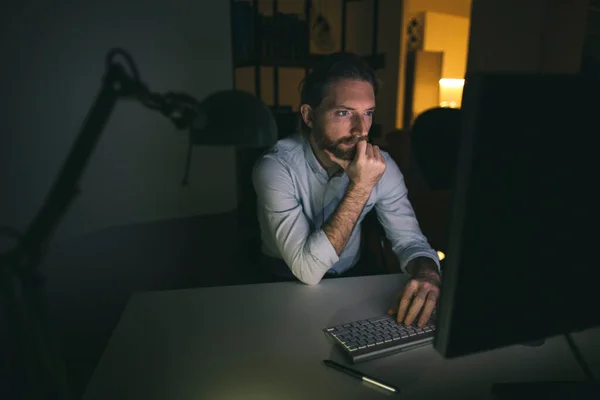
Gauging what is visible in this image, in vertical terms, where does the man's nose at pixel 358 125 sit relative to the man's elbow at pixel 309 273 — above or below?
above

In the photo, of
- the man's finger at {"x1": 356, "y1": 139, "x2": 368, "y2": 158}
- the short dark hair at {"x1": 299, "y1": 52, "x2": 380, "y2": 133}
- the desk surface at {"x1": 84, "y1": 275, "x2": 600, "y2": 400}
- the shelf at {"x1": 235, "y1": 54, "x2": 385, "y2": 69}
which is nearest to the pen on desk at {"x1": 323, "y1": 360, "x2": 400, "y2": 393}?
the desk surface at {"x1": 84, "y1": 275, "x2": 600, "y2": 400}

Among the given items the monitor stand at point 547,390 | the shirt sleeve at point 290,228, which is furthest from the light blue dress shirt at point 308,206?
the monitor stand at point 547,390

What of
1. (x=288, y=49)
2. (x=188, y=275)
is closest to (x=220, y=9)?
(x=288, y=49)

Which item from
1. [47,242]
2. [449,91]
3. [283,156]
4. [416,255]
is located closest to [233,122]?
[283,156]

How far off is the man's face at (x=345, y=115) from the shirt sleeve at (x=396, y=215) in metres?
0.17

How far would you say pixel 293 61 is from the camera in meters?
2.73

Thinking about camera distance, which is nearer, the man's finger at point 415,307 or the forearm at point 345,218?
the man's finger at point 415,307

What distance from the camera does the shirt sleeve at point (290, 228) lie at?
108cm

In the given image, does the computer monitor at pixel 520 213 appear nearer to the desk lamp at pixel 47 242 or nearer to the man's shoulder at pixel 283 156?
the desk lamp at pixel 47 242

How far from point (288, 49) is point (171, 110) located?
8.20 ft

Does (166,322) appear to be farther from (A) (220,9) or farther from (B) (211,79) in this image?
(A) (220,9)

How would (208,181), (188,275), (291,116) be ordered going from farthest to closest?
(208,181) < (188,275) < (291,116)

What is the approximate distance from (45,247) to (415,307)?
68 cm

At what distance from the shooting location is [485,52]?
9.95 ft
